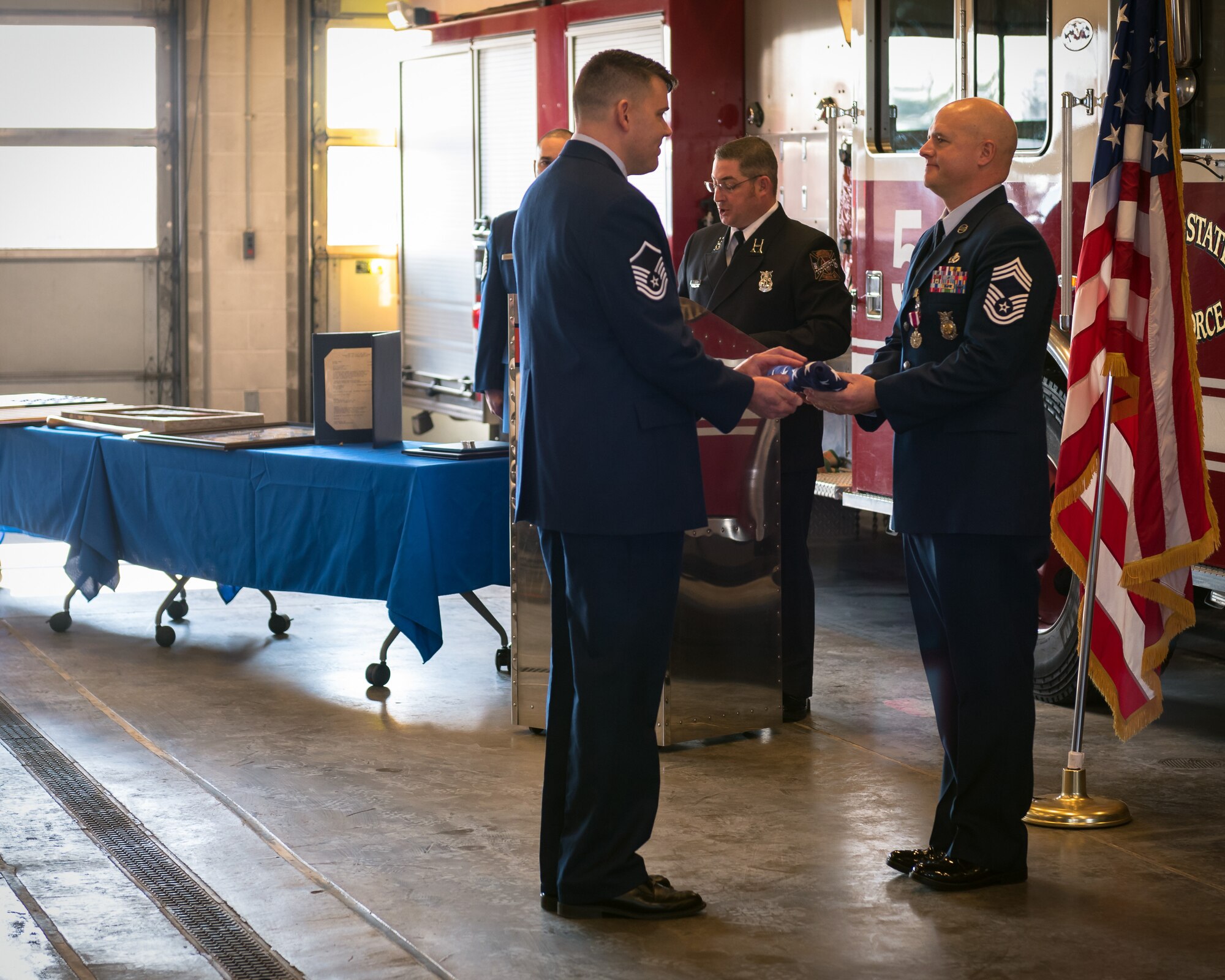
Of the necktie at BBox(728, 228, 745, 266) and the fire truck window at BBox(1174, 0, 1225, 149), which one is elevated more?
the fire truck window at BBox(1174, 0, 1225, 149)

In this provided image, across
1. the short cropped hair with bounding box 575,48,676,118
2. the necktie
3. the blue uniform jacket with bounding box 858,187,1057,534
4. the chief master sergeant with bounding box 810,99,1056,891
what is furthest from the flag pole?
the short cropped hair with bounding box 575,48,676,118

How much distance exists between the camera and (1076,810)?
4086 mm

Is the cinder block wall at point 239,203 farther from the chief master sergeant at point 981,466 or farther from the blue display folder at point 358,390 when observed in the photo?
the chief master sergeant at point 981,466

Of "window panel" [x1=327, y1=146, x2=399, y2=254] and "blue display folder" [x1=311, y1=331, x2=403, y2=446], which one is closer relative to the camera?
"blue display folder" [x1=311, y1=331, x2=403, y2=446]

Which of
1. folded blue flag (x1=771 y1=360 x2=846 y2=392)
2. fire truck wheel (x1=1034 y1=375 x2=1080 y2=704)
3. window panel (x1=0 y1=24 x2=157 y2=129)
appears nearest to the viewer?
folded blue flag (x1=771 y1=360 x2=846 y2=392)

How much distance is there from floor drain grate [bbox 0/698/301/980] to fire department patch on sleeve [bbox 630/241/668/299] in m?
1.44

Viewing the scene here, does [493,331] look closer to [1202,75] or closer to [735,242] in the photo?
[735,242]

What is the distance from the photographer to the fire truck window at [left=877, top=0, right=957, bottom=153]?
5.45m

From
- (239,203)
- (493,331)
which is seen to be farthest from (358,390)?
(239,203)

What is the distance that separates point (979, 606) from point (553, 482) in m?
0.94

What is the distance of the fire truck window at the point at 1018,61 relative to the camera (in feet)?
16.5

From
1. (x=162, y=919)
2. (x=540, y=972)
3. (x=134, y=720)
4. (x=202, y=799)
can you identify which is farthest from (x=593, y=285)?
(x=134, y=720)

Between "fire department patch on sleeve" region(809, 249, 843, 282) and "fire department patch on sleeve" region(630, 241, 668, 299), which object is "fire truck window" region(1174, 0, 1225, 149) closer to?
"fire department patch on sleeve" region(809, 249, 843, 282)

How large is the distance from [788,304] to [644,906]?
7.01 feet
